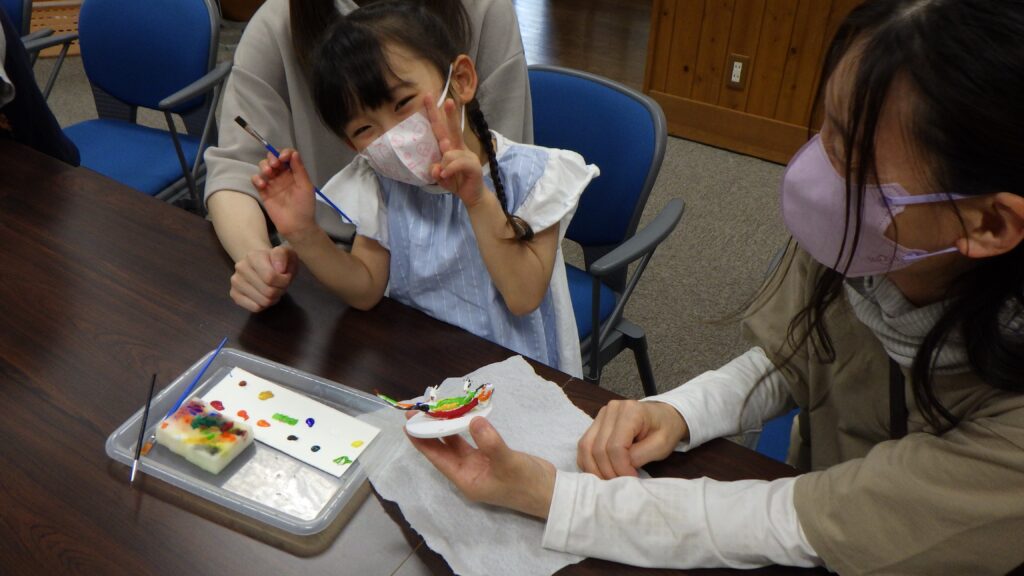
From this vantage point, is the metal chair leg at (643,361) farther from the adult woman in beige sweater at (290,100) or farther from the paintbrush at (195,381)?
the paintbrush at (195,381)

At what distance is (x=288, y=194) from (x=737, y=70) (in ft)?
8.83

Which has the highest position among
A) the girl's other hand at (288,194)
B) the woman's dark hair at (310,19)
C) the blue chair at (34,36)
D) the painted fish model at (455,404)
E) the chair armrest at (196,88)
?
the woman's dark hair at (310,19)

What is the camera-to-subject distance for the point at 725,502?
2.53 ft

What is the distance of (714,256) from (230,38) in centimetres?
331

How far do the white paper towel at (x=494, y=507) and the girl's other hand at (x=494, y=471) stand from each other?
0.02 m

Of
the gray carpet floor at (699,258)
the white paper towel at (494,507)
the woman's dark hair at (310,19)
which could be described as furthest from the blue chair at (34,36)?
the white paper towel at (494,507)

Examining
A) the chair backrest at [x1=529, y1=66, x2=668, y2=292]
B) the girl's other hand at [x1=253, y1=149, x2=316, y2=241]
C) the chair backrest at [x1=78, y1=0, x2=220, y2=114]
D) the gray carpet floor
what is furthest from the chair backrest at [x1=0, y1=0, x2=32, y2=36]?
the girl's other hand at [x1=253, y1=149, x2=316, y2=241]

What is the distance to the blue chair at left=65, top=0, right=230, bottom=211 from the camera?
6.77 feet

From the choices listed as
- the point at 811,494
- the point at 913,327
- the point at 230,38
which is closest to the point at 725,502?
the point at 811,494

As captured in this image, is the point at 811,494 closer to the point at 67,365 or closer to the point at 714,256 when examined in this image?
the point at 67,365

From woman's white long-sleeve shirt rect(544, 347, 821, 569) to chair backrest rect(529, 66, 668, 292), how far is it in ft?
2.78

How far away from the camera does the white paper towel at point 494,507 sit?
76 centimetres

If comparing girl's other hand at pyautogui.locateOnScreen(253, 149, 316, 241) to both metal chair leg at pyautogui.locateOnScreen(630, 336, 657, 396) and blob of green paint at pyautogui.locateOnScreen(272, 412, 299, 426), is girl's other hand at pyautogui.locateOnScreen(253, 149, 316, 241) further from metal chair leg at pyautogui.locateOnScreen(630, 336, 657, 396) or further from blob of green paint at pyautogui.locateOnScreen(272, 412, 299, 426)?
metal chair leg at pyautogui.locateOnScreen(630, 336, 657, 396)

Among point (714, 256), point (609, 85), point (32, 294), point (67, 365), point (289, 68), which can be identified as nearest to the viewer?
point (67, 365)
